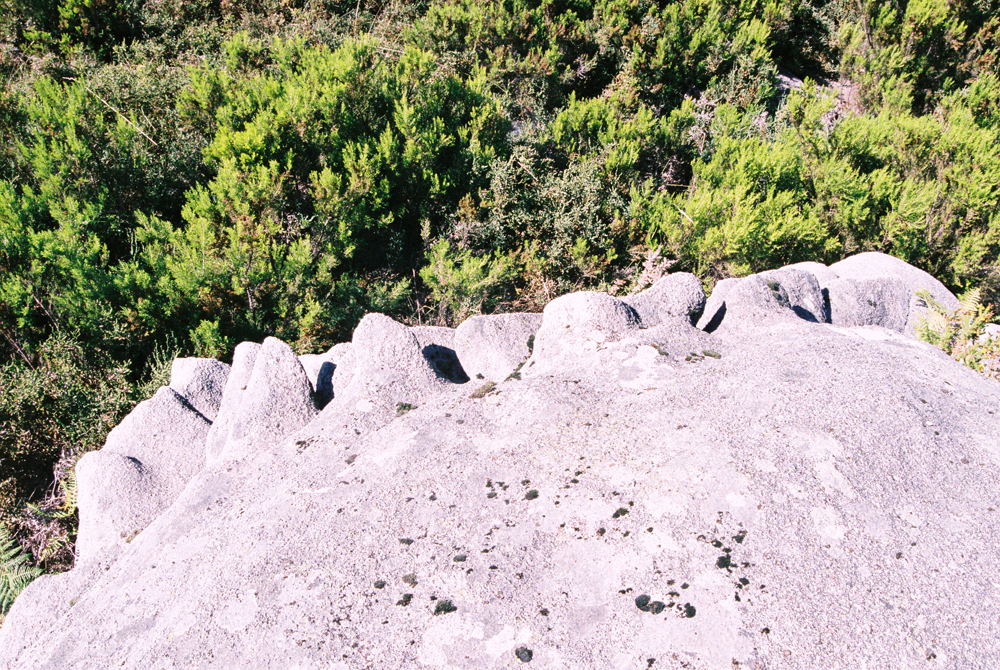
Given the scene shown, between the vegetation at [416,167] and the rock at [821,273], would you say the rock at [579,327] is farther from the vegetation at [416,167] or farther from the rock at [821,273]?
the vegetation at [416,167]

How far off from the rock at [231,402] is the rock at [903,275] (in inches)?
228

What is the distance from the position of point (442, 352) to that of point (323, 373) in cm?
99

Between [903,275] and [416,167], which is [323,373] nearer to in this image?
[416,167]

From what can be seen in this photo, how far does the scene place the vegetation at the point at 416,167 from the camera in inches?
281

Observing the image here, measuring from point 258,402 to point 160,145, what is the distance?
22.4ft

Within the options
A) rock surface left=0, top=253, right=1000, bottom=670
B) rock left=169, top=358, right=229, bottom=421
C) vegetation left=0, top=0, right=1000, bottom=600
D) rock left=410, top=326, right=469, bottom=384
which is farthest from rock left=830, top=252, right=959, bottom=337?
rock left=169, top=358, right=229, bottom=421

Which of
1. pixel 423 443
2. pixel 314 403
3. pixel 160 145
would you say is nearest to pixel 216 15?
pixel 160 145

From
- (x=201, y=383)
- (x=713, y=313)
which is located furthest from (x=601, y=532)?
(x=201, y=383)

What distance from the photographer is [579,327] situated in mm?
4590

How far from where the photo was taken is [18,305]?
6840mm

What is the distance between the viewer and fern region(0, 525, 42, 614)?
4.86 meters

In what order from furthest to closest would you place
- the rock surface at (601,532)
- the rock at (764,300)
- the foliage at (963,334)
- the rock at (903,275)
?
1. the rock at (903,275)
2. the foliage at (963,334)
3. the rock at (764,300)
4. the rock surface at (601,532)

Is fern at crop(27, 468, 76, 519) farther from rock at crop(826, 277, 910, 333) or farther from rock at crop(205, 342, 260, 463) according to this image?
rock at crop(826, 277, 910, 333)

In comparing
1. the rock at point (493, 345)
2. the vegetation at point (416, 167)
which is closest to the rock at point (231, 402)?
the rock at point (493, 345)
